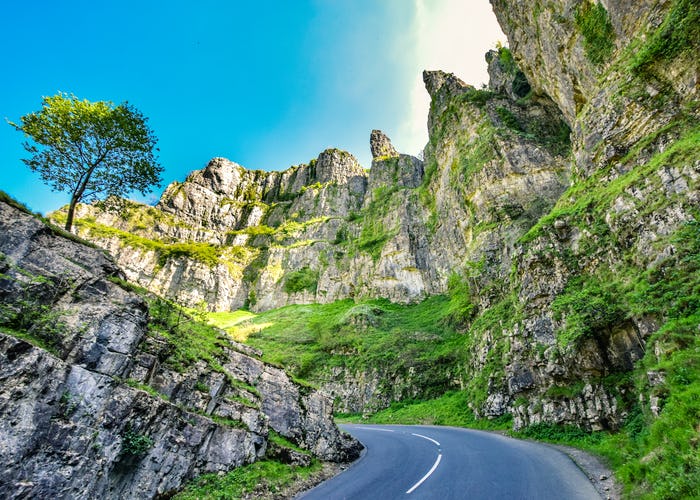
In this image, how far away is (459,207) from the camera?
4103cm

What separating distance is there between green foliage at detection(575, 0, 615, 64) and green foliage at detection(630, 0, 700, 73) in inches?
162

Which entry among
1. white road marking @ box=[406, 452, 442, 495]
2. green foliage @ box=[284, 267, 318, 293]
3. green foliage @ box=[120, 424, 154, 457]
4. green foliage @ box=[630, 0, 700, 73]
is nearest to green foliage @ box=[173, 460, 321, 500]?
green foliage @ box=[120, 424, 154, 457]

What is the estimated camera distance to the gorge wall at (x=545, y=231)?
11.6 metres

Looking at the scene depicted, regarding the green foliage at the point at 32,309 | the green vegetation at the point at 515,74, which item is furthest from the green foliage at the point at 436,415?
the green vegetation at the point at 515,74

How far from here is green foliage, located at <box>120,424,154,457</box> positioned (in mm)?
6582

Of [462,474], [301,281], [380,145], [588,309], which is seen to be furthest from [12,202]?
[380,145]

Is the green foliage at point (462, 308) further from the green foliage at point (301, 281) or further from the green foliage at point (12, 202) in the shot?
the green foliage at point (301, 281)

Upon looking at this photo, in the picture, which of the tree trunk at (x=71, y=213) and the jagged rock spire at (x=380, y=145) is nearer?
the tree trunk at (x=71, y=213)

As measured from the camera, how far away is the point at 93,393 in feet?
21.5

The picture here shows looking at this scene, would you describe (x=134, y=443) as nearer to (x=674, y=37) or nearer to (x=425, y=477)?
(x=425, y=477)

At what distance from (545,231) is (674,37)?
36.0 ft

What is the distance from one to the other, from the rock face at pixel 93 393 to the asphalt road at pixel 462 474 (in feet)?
9.70

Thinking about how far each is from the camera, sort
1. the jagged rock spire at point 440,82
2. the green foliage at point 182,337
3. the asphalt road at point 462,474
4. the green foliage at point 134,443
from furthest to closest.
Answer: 1. the jagged rock spire at point 440,82
2. the green foliage at point 182,337
3. the asphalt road at point 462,474
4. the green foliage at point 134,443

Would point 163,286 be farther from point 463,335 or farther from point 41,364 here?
point 41,364
